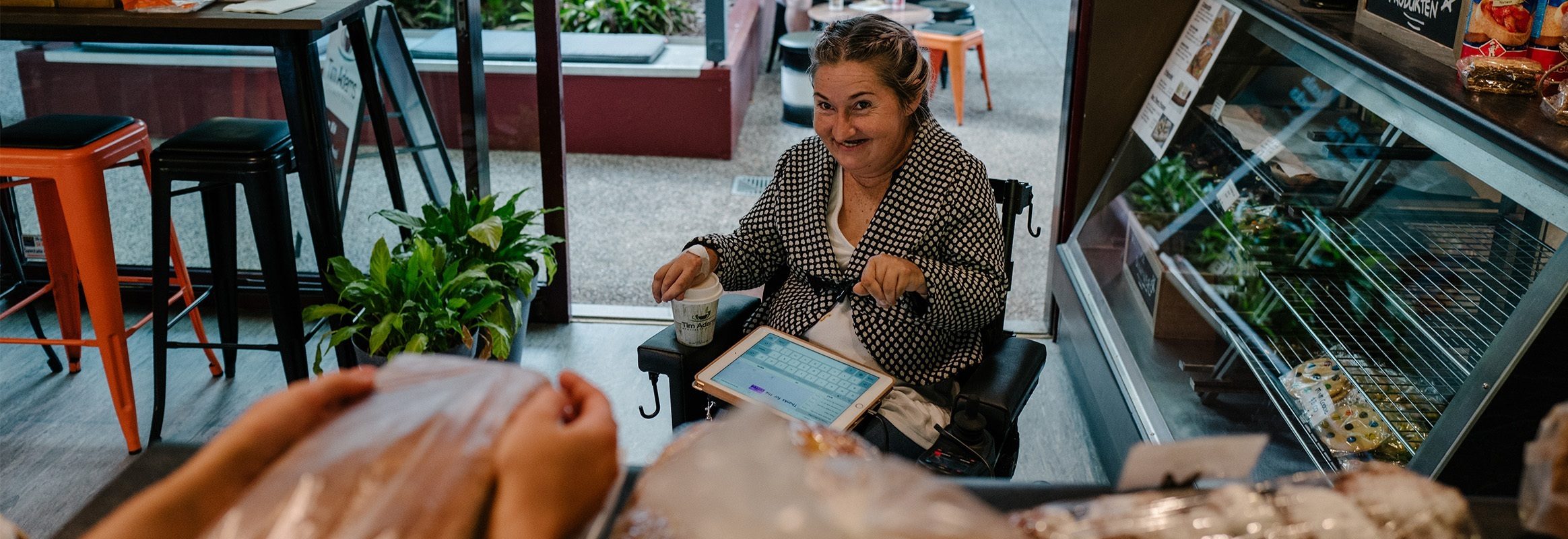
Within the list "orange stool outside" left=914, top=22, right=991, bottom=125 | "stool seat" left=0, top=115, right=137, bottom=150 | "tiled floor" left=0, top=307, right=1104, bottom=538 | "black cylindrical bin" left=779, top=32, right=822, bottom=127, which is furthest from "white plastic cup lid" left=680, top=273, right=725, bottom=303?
"orange stool outside" left=914, top=22, right=991, bottom=125

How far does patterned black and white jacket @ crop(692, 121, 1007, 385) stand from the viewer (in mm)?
2188

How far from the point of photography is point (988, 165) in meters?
5.61

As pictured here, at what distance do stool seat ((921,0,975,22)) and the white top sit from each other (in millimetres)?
4859

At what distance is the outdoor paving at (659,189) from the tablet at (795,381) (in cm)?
177

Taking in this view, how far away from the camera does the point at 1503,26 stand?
1800mm

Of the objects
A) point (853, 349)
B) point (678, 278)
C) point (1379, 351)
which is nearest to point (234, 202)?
point (678, 278)

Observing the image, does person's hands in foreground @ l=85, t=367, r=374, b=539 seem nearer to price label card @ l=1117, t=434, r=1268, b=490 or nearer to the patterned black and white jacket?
price label card @ l=1117, t=434, r=1268, b=490

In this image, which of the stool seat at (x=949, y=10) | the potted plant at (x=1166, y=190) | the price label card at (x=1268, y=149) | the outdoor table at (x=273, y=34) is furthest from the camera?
the stool seat at (x=949, y=10)

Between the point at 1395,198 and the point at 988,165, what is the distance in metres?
3.58

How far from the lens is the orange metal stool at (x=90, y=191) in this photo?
2551mm

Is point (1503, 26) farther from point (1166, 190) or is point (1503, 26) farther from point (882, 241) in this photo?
point (1166, 190)

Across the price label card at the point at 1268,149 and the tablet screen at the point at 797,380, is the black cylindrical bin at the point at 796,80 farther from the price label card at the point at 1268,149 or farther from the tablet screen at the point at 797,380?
the tablet screen at the point at 797,380

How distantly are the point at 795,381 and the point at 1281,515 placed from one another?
51.0 inches

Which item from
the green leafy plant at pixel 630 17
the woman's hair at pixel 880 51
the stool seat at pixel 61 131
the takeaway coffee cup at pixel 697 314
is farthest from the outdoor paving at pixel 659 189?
the woman's hair at pixel 880 51
